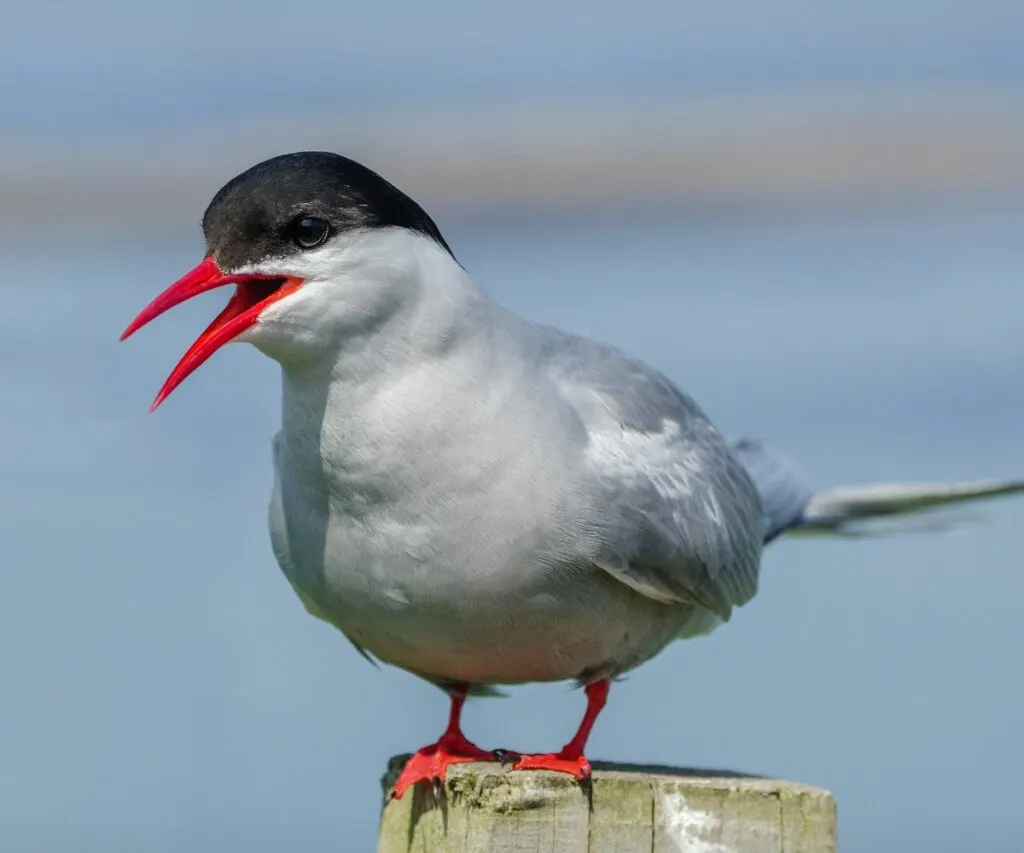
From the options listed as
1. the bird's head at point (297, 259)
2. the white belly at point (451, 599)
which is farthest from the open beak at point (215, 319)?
the white belly at point (451, 599)

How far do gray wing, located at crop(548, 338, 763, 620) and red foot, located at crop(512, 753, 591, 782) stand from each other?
508 millimetres

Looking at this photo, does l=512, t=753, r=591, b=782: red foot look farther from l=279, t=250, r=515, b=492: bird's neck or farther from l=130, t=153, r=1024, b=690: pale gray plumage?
l=279, t=250, r=515, b=492: bird's neck

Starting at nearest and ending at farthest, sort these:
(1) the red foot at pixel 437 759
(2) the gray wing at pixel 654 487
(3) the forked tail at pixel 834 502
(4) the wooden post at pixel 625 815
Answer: (4) the wooden post at pixel 625 815, (1) the red foot at pixel 437 759, (2) the gray wing at pixel 654 487, (3) the forked tail at pixel 834 502

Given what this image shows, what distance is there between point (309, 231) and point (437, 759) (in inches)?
46.5

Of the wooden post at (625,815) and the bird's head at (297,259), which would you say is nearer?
the wooden post at (625,815)

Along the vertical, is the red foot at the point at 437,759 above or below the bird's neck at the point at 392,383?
below

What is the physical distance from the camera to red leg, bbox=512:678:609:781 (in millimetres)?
3607

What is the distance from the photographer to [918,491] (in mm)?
5680

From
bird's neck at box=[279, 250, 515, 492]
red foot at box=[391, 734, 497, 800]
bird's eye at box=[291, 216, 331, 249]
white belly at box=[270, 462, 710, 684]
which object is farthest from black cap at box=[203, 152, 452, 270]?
red foot at box=[391, 734, 497, 800]

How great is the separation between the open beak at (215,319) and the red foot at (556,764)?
110cm

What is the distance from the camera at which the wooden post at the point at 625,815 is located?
328 cm

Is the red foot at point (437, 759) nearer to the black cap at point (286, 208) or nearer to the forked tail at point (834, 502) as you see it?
the black cap at point (286, 208)

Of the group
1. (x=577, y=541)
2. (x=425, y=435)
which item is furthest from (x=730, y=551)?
(x=425, y=435)

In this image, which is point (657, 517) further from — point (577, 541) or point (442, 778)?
point (442, 778)
